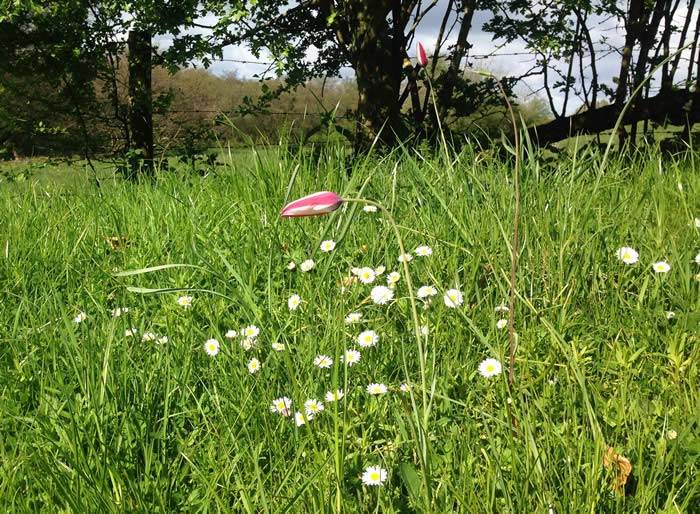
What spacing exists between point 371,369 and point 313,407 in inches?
8.6

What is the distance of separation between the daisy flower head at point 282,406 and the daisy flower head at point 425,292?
527 mm

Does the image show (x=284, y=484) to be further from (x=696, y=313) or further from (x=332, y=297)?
(x=696, y=313)

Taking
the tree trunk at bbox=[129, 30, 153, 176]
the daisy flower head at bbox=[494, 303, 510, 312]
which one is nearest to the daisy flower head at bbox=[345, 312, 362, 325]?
the daisy flower head at bbox=[494, 303, 510, 312]

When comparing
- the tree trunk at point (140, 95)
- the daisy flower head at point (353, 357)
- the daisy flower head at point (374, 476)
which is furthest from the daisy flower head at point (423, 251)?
the tree trunk at point (140, 95)

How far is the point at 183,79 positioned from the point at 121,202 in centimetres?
851

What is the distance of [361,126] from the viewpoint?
5191 mm

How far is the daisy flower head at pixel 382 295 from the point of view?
1738 mm

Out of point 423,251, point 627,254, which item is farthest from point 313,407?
point 627,254

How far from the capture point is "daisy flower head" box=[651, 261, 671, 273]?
1812 millimetres

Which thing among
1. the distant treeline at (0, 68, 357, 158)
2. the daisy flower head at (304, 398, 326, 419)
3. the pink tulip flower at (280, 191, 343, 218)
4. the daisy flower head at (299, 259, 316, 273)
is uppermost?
the distant treeline at (0, 68, 357, 158)

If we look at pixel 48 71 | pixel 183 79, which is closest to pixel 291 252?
pixel 48 71

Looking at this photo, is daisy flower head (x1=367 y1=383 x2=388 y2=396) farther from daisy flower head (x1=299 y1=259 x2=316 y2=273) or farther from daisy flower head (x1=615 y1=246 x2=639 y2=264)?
daisy flower head (x1=615 y1=246 x2=639 y2=264)

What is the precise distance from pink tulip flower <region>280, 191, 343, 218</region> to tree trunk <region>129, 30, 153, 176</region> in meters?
5.30

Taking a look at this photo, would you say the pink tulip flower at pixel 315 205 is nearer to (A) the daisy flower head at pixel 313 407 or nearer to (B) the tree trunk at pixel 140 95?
(A) the daisy flower head at pixel 313 407
